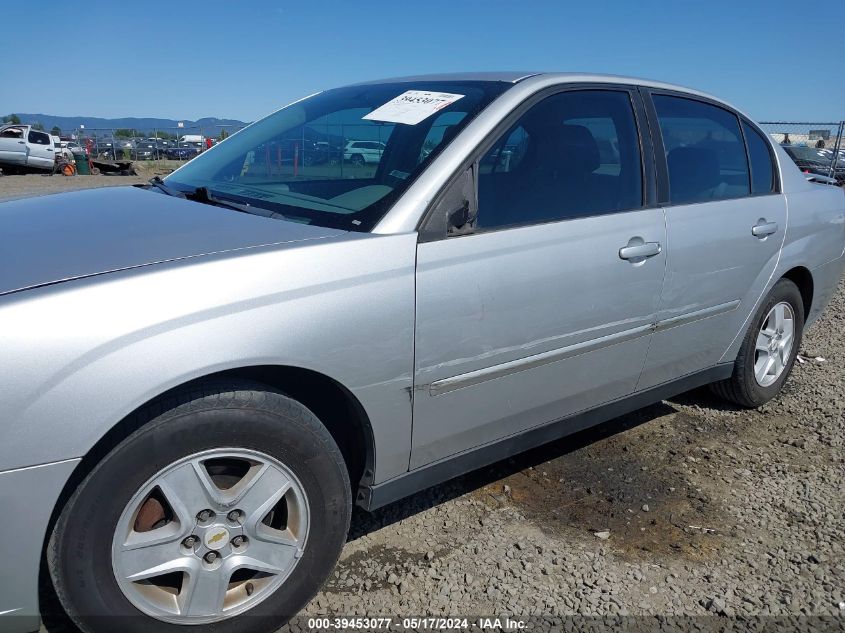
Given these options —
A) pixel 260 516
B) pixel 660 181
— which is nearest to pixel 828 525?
pixel 660 181

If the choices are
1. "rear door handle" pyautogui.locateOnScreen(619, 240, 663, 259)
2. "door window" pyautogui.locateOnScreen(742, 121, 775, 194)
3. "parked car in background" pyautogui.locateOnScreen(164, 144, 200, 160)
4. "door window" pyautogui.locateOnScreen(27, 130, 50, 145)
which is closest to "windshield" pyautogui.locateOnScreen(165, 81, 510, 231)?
"rear door handle" pyautogui.locateOnScreen(619, 240, 663, 259)

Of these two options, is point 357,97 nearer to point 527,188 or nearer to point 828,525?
point 527,188

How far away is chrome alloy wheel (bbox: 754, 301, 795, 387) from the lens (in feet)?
12.9

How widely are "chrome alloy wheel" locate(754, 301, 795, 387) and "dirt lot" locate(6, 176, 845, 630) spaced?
12.5 inches

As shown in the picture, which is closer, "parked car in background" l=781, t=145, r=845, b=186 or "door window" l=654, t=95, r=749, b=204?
"door window" l=654, t=95, r=749, b=204

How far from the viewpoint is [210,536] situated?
6.44ft

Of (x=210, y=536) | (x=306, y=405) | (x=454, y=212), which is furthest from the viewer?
(x=454, y=212)

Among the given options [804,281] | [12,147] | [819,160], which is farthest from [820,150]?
[12,147]

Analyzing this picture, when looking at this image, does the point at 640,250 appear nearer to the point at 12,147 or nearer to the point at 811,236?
the point at 811,236

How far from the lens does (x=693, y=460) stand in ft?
11.5

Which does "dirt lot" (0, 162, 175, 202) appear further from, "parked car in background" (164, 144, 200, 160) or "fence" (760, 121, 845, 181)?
"fence" (760, 121, 845, 181)

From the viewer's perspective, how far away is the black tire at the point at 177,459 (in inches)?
68.5

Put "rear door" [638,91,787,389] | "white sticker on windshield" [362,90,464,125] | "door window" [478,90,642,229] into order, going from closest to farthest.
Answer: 1. "door window" [478,90,642,229]
2. "white sticker on windshield" [362,90,464,125]
3. "rear door" [638,91,787,389]

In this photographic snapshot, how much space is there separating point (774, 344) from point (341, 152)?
2710 mm
